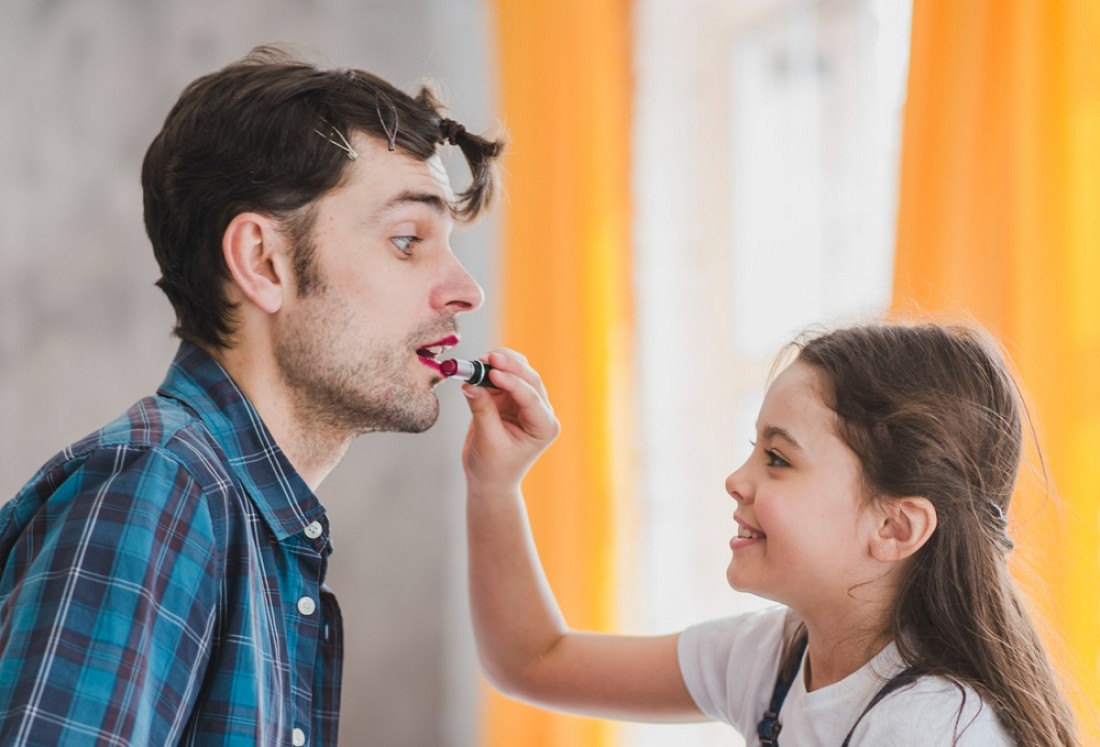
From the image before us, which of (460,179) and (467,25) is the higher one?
(467,25)

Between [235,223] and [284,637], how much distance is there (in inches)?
18.9

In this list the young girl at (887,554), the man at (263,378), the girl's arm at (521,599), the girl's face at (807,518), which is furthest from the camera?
the girl's arm at (521,599)

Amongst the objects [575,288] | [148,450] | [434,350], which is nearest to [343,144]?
[434,350]

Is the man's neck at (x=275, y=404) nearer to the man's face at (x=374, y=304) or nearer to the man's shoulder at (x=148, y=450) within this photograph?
the man's face at (x=374, y=304)

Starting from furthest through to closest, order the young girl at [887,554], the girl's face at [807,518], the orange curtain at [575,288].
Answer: the orange curtain at [575,288] → the girl's face at [807,518] → the young girl at [887,554]

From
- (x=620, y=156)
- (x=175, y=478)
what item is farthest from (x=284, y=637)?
(x=620, y=156)

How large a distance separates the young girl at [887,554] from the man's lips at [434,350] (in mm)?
402

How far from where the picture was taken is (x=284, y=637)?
120 cm

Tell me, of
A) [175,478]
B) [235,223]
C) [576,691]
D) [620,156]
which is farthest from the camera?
[620,156]

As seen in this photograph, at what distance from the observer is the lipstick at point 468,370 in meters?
1.38

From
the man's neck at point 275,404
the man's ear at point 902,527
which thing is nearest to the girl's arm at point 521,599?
the man's neck at point 275,404

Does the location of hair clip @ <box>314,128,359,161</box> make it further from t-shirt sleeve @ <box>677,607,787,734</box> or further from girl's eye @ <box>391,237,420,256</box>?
t-shirt sleeve @ <box>677,607,787,734</box>

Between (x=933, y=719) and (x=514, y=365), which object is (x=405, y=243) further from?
(x=933, y=719)

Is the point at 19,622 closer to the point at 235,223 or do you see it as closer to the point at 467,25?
the point at 235,223
